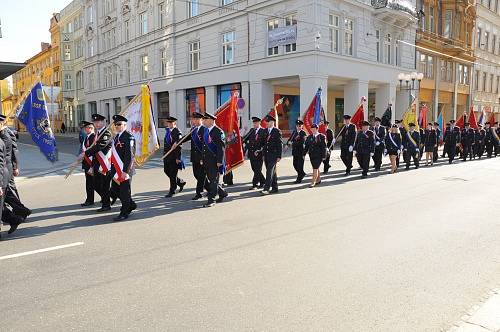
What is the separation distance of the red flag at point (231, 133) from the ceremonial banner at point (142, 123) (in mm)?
1707

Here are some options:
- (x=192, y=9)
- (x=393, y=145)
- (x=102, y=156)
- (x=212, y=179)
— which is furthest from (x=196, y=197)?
(x=192, y=9)

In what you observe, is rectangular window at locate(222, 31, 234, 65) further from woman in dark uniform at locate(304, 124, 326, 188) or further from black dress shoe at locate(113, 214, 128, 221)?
black dress shoe at locate(113, 214, 128, 221)

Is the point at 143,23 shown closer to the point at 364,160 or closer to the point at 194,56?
the point at 194,56

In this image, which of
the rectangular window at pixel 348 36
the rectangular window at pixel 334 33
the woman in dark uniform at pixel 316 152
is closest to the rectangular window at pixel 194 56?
the rectangular window at pixel 334 33

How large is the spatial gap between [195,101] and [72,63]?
102 feet

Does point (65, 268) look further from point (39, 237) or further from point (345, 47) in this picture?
point (345, 47)

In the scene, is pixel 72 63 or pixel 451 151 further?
pixel 72 63

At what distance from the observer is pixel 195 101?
32.3 meters

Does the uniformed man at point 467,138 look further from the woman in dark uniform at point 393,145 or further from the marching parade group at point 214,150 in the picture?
the woman in dark uniform at point 393,145

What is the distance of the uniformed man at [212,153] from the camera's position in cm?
859

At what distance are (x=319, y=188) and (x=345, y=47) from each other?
1702cm

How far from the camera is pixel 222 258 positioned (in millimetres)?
5285

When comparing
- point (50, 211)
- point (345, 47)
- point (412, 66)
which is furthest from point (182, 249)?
point (412, 66)

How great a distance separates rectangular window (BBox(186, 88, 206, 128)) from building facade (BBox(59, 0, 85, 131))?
25247mm
